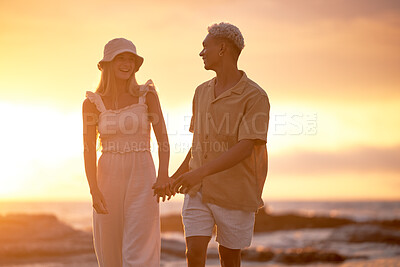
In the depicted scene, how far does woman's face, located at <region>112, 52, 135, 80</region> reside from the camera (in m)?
5.39

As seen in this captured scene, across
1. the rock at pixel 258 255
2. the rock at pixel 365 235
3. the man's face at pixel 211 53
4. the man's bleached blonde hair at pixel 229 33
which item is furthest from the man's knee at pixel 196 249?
the rock at pixel 365 235

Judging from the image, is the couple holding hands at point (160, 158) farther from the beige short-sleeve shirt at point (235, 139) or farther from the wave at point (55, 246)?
the wave at point (55, 246)

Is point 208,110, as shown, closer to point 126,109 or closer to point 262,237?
point 126,109

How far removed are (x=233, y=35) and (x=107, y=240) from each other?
2.19m

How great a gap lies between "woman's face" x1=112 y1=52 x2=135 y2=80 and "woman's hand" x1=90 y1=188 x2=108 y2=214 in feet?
3.53

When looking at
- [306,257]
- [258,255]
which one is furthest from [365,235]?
[258,255]

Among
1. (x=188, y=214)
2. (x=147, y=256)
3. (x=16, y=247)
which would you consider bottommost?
(x=16, y=247)

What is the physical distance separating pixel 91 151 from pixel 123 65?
842 millimetres

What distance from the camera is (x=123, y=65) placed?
5391 mm

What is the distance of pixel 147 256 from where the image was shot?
5312mm

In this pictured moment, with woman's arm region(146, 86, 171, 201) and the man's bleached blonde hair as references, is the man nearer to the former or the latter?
the man's bleached blonde hair

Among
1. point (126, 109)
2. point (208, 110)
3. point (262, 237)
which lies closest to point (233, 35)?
point (208, 110)

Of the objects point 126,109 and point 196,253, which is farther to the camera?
point 126,109

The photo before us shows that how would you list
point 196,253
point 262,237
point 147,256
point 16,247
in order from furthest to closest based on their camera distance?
point 262,237 → point 16,247 → point 147,256 → point 196,253
